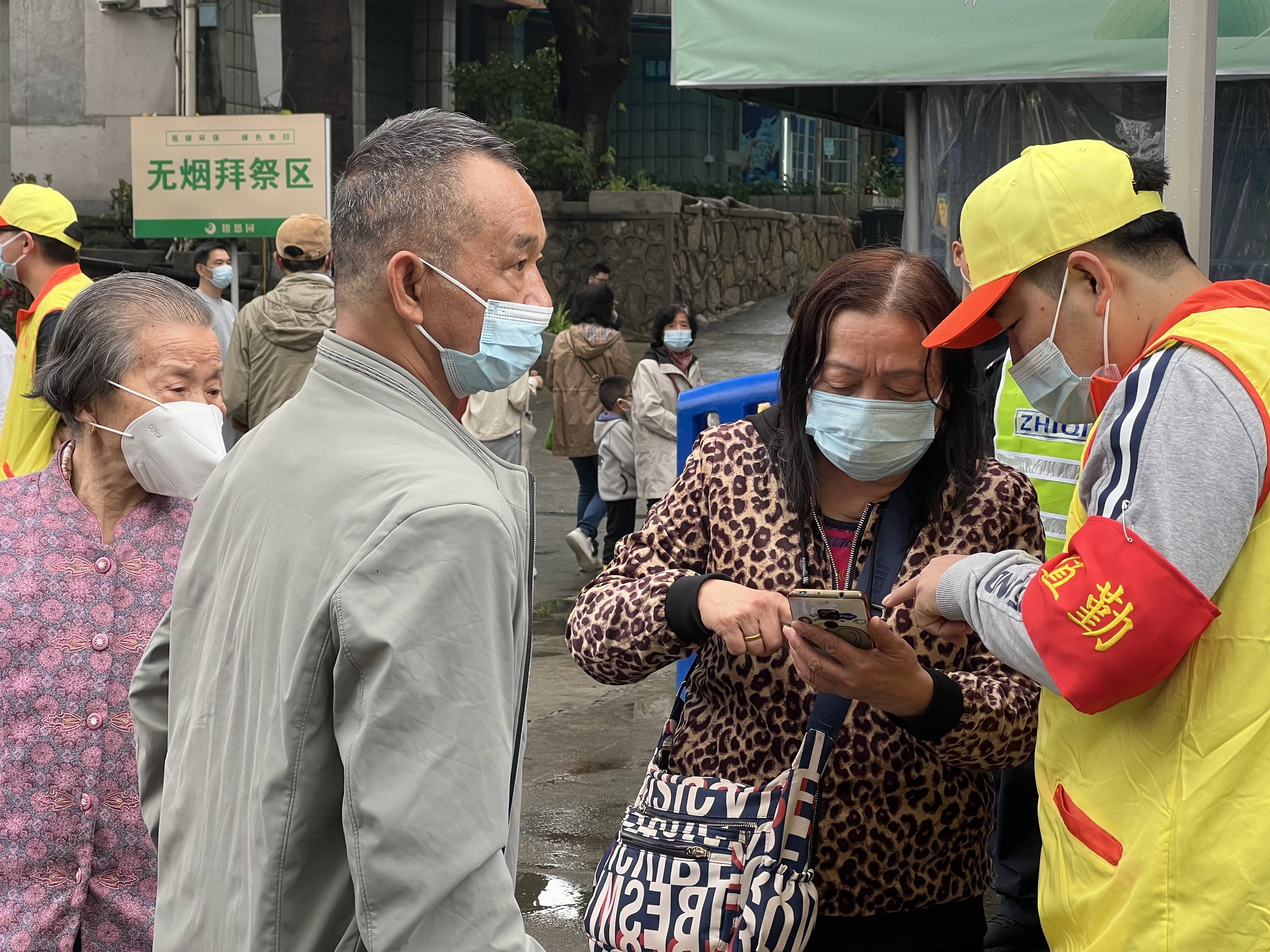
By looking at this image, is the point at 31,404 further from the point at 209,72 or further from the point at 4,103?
the point at 4,103

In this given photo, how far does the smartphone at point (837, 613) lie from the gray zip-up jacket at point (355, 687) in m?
0.56

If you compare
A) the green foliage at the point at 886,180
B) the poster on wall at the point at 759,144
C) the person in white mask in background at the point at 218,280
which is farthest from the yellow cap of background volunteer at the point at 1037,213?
the poster on wall at the point at 759,144

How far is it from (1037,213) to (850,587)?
2.28 ft

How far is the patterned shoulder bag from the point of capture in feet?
7.09

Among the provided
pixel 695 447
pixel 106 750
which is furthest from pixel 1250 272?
pixel 106 750

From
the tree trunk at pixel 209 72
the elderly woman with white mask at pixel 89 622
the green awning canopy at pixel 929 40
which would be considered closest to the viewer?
the elderly woman with white mask at pixel 89 622

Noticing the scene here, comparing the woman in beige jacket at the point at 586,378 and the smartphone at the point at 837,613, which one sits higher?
the smartphone at the point at 837,613

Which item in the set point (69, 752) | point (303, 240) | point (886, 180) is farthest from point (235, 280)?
point (886, 180)

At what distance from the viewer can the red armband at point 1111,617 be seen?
5.62 feet

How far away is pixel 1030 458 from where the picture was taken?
3.95 meters

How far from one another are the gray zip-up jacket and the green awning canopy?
4205 millimetres

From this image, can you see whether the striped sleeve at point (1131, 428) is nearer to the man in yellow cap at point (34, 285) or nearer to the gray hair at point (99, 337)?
the gray hair at point (99, 337)

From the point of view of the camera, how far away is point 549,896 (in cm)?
441

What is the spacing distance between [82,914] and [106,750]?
0.87 feet
